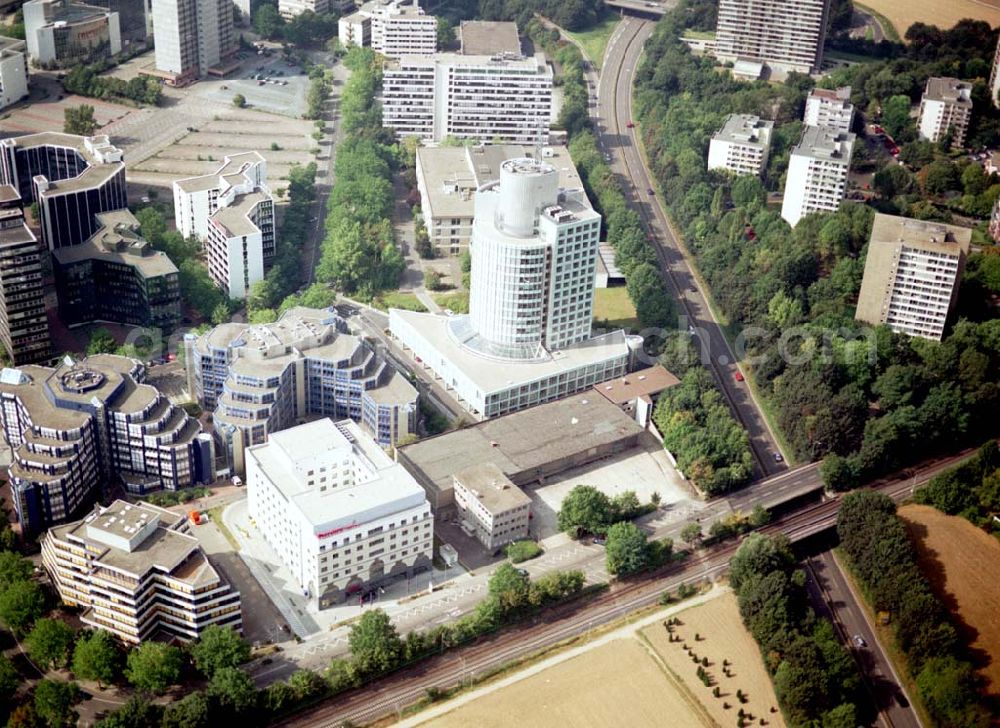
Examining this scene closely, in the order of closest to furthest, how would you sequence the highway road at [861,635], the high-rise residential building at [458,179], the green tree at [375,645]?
1. the green tree at [375,645]
2. the highway road at [861,635]
3. the high-rise residential building at [458,179]

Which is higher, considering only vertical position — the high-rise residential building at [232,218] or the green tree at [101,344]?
→ the high-rise residential building at [232,218]

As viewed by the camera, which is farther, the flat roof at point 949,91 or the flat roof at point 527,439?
the flat roof at point 949,91

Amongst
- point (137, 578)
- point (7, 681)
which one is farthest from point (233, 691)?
point (7, 681)

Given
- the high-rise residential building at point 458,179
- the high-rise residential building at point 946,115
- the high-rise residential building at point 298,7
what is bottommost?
the high-rise residential building at point 458,179

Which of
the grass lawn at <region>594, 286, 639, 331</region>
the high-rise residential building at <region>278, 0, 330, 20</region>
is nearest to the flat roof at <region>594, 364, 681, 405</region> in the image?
the grass lawn at <region>594, 286, 639, 331</region>

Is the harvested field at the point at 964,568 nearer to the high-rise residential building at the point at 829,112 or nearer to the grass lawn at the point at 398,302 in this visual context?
the grass lawn at the point at 398,302

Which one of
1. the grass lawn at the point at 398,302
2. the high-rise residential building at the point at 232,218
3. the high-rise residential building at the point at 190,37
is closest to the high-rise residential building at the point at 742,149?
the grass lawn at the point at 398,302
